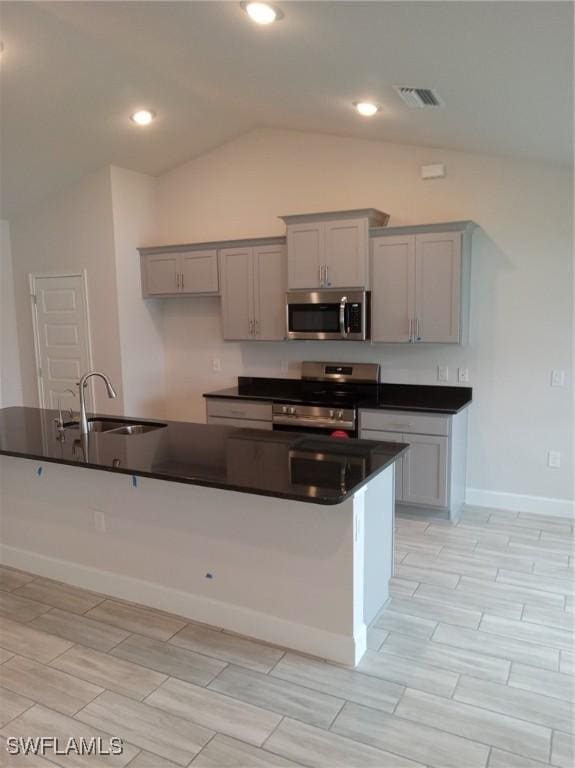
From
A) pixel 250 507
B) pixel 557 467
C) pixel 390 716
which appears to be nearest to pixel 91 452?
pixel 250 507

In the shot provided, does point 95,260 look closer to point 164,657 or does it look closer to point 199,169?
point 199,169

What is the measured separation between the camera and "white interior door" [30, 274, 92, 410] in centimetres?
551

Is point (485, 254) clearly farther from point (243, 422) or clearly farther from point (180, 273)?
point (180, 273)

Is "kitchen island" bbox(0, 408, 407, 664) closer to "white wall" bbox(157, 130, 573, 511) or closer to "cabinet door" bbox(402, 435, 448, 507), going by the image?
"cabinet door" bbox(402, 435, 448, 507)

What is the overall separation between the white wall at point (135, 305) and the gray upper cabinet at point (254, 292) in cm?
97

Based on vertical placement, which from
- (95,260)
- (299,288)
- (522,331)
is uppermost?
(95,260)

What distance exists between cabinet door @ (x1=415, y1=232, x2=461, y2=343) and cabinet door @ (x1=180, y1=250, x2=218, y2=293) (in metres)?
1.84

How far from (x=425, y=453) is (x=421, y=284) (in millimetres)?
1258

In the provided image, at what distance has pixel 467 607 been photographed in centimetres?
300

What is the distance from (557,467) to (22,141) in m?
4.85

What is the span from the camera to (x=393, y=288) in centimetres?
432

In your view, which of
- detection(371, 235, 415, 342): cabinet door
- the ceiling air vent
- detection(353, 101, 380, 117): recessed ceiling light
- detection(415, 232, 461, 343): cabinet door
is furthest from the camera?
detection(371, 235, 415, 342): cabinet door

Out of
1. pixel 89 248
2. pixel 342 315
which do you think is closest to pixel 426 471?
pixel 342 315

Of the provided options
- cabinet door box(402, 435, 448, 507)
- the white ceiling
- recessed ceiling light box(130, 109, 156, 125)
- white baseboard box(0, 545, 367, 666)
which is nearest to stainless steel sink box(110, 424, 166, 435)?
white baseboard box(0, 545, 367, 666)
